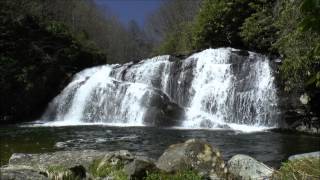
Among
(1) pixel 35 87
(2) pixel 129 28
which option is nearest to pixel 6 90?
(1) pixel 35 87

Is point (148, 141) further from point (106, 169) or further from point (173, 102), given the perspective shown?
point (106, 169)

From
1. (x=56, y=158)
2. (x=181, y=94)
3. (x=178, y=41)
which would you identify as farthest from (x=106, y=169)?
(x=178, y=41)

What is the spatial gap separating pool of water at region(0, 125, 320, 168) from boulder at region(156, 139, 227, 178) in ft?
15.1

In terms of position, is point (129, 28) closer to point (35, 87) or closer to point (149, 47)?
point (149, 47)

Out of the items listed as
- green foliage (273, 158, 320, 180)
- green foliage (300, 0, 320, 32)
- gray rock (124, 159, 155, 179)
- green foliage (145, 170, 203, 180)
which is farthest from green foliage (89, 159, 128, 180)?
green foliage (300, 0, 320, 32)

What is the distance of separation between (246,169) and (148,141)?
8357 mm

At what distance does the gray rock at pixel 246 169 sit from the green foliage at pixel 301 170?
1.89 metres

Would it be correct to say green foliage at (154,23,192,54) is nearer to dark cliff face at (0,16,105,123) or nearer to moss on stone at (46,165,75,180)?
dark cliff face at (0,16,105,123)

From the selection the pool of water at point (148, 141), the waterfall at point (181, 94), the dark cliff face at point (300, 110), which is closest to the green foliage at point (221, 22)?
the waterfall at point (181, 94)

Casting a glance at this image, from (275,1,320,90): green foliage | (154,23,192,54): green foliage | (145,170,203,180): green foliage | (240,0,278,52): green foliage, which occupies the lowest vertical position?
(145,170,203,180): green foliage

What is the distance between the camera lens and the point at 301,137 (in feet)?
61.7

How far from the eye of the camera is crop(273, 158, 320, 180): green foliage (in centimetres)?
590

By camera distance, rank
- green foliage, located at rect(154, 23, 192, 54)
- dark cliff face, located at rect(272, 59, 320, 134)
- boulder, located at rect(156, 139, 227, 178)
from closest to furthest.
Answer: boulder, located at rect(156, 139, 227, 178)
dark cliff face, located at rect(272, 59, 320, 134)
green foliage, located at rect(154, 23, 192, 54)

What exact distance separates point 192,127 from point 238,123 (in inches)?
84.8
